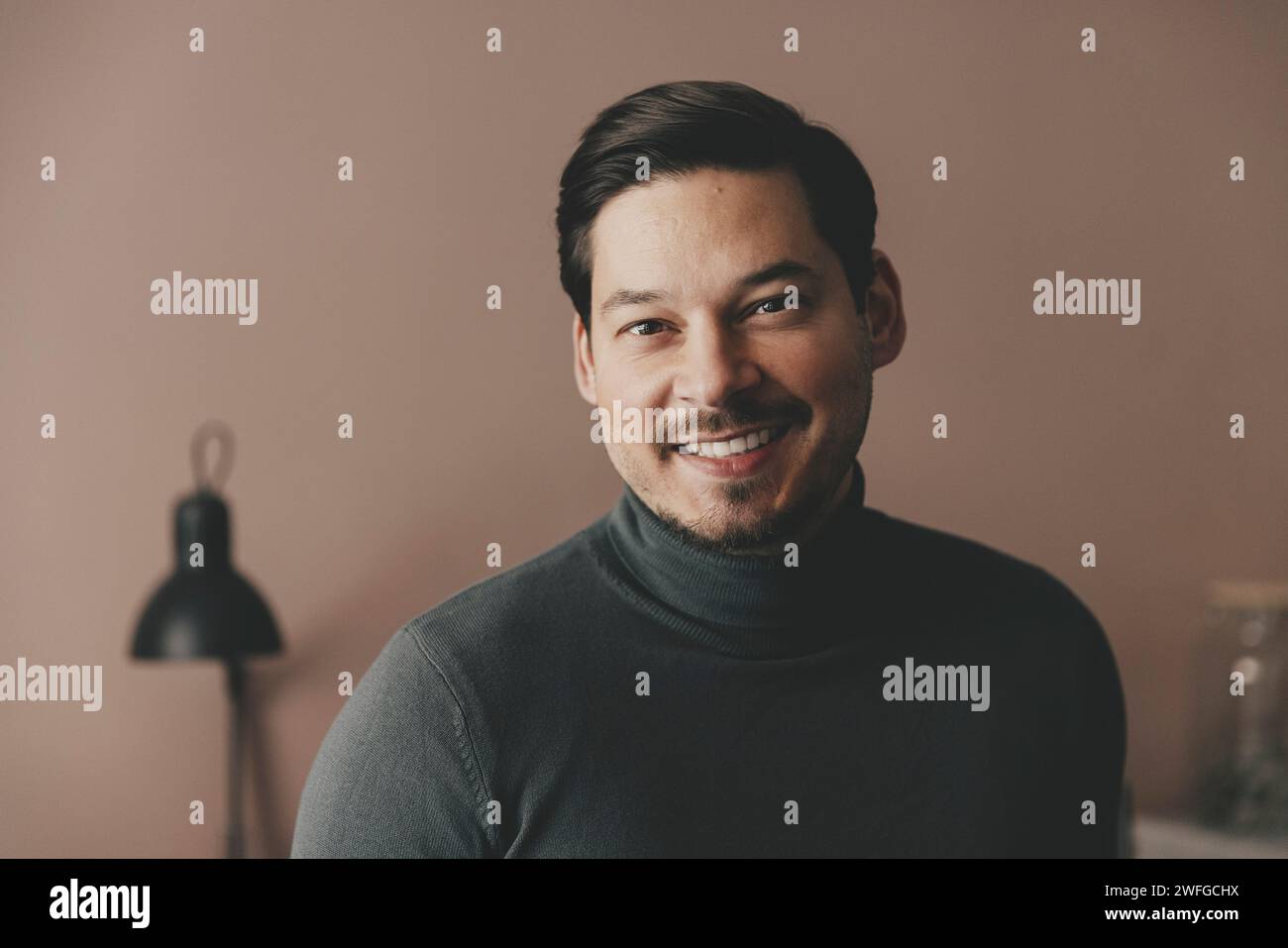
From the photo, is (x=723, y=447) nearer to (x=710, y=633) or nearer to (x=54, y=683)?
(x=710, y=633)

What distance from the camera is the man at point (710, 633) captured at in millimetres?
1099

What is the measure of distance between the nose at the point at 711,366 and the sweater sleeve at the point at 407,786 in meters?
0.41

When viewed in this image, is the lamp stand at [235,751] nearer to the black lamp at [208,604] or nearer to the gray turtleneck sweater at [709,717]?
the black lamp at [208,604]

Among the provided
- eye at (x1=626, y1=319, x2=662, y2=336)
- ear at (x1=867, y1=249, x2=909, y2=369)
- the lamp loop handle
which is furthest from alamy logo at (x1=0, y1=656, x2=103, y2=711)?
ear at (x1=867, y1=249, x2=909, y2=369)

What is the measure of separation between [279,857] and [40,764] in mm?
358

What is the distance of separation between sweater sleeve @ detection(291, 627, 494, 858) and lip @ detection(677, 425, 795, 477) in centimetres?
37

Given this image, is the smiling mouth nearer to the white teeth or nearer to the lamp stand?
the white teeth

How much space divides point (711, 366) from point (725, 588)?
25 centimetres

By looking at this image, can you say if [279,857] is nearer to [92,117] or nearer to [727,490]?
[727,490]

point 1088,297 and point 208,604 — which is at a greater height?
point 1088,297

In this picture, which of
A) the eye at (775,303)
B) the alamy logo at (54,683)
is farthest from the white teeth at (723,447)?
the alamy logo at (54,683)
